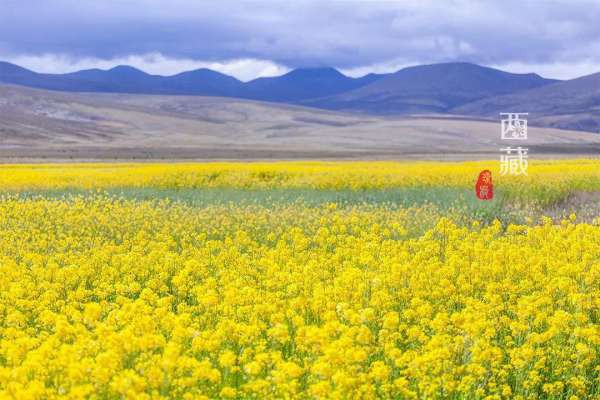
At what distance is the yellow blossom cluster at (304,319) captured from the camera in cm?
552

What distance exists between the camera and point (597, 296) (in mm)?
8664

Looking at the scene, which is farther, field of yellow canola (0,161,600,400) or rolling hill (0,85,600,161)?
rolling hill (0,85,600,161)

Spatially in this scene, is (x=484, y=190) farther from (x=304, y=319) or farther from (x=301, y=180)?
(x=304, y=319)

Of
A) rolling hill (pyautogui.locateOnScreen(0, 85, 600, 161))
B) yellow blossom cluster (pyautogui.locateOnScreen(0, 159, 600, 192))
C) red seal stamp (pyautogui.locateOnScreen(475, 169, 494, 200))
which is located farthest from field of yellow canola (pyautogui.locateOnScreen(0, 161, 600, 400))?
rolling hill (pyautogui.locateOnScreen(0, 85, 600, 161))

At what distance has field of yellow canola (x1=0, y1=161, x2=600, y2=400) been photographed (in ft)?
18.1

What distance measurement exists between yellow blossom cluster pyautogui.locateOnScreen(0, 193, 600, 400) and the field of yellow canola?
2 cm

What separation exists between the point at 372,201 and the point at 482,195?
2.85 metres

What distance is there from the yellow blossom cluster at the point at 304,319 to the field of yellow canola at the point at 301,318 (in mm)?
24

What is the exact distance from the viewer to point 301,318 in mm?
6965

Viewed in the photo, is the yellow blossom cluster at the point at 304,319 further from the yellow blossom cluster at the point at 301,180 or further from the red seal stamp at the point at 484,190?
the yellow blossom cluster at the point at 301,180

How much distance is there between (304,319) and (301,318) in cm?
105

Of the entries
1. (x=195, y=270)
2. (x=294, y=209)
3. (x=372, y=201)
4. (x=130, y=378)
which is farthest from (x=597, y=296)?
(x=372, y=201)

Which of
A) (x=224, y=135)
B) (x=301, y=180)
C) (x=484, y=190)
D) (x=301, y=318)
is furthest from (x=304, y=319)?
(x=224, y=135)

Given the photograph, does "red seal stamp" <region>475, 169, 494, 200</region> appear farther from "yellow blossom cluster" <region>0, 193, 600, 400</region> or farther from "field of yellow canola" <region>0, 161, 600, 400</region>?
"field of yellow canola" <region>0, 161, 600, 400</region>
